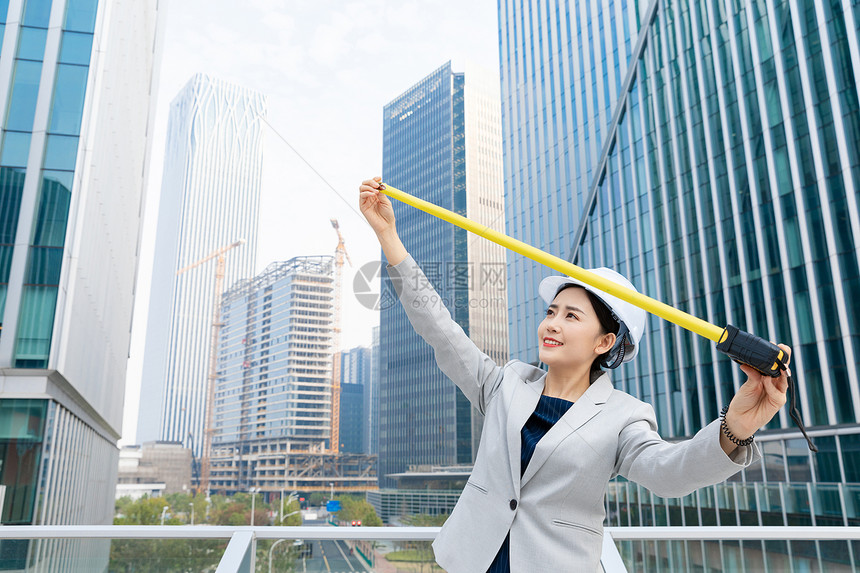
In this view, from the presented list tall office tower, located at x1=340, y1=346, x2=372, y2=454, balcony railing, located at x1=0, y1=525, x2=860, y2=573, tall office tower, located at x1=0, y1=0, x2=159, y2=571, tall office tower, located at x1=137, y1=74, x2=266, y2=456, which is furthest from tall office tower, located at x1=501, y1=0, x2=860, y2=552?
tall office tower, located at x1=137, y1=74, x2=266, y2=456

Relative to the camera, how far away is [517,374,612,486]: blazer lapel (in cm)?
152

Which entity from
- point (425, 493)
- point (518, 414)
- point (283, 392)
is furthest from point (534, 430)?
point (283, 392)

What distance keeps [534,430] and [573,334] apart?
25 centimetres

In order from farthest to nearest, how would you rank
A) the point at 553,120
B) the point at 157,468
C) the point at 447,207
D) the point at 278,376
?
the point at 278,376, the point at 157,468, the point at 447,207, the point at 553,120

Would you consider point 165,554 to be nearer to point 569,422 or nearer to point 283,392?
point 569,422

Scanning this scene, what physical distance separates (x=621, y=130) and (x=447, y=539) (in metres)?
27.3

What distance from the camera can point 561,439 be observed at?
1530mm

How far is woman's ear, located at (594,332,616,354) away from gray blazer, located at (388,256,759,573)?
0.08 metres

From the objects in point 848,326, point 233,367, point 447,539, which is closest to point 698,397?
point 848,326

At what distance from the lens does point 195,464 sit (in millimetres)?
105875

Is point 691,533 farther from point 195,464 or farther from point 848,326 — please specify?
point 195,464

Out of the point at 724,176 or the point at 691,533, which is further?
the point at 724,176

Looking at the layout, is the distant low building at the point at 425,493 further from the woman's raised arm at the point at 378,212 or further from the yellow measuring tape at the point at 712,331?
the yellow measuring tape at the point at 712,331

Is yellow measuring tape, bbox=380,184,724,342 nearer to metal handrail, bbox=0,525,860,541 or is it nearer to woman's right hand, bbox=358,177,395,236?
woman's right hand, bbox=358,177,395,236
